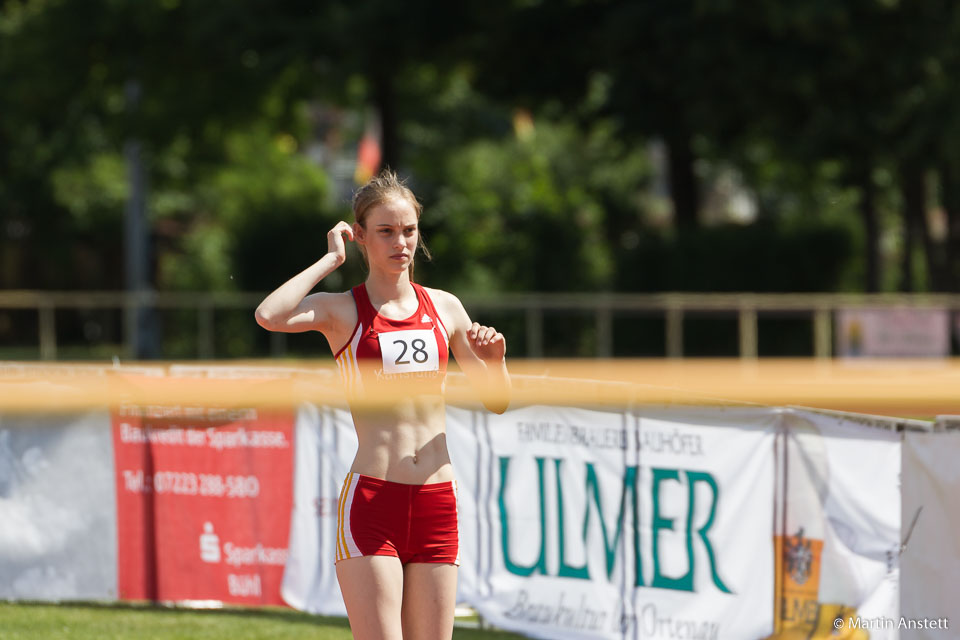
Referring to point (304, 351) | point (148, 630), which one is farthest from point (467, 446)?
point (304, 351)

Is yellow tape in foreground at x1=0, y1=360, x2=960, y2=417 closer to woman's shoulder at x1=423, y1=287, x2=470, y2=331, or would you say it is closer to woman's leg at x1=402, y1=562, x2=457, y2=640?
woman's shoulder at x1=423, y1=287, x2=470, y2=331

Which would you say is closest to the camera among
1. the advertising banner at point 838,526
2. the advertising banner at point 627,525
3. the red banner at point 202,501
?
the advertising banner at point 838,526

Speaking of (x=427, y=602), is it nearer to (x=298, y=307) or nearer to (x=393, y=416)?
(x=393, y=416)

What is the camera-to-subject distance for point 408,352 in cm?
474

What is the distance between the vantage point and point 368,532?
4664mm

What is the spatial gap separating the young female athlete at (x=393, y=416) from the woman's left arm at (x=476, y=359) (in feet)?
0.06

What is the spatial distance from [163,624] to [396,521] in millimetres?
4089

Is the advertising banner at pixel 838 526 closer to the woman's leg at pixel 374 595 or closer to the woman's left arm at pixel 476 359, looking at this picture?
the woman's left arm at pixel 476 359

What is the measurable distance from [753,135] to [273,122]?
13585 millimetres

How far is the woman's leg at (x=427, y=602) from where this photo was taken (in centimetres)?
468

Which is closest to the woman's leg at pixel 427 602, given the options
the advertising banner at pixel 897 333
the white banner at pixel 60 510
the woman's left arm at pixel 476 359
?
the woman's left arm at pixel 476 359

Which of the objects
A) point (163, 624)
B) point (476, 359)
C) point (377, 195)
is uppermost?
point (377, 195)

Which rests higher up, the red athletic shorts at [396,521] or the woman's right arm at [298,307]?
the woman's right arm at [298,307]

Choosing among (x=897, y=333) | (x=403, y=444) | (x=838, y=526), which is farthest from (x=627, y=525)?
(x=897, y=333)
